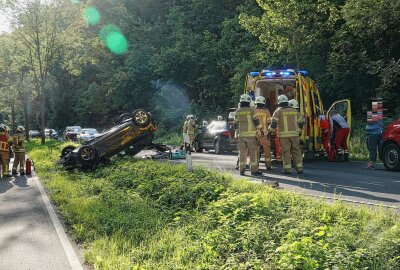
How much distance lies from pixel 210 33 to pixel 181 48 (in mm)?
2586

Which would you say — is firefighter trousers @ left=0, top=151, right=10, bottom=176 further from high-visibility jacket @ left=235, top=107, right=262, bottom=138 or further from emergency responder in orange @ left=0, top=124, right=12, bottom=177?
high-visibility jacket @ left=235, top=107, right=262, bottom=138

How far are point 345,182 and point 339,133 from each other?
452 cm

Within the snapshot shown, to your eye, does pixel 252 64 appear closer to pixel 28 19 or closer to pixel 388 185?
pixel 28 19

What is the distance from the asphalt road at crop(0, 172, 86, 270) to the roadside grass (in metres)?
0.27

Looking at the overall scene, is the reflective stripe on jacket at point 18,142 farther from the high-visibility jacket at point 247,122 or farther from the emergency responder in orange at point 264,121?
the emergency responder in orange at point 264,121

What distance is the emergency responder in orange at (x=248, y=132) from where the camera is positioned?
1114 centimetres

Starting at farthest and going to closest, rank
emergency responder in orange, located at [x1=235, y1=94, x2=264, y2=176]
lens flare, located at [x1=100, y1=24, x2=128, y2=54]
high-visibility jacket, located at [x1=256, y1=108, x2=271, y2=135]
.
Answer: lens flare, located at [x1=100, y1=24, x2=128, y2=54] < high-visibility jacket, located at [x1=256, y1=108, x2=271, y2=135] < emergency responder in orange, located at [x1=235, y1=94, x2=264, y2=176]

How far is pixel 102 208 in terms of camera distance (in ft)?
26.3

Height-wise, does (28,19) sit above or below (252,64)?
above

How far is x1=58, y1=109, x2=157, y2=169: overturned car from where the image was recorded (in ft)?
46.5

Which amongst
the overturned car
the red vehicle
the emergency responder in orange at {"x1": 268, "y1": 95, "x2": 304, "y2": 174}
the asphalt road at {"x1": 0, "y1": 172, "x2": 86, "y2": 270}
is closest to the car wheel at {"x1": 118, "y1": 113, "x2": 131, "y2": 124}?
the overturned car

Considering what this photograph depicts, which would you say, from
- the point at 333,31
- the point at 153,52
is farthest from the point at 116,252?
the point at 153,52

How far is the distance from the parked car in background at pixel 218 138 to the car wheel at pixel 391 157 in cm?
777

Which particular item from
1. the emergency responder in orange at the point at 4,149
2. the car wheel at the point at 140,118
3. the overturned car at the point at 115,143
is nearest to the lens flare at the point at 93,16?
the emergency responder in orange at the point at 4,149
